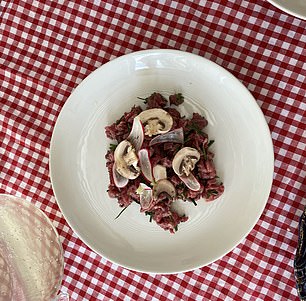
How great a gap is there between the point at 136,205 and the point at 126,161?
0.11 meters

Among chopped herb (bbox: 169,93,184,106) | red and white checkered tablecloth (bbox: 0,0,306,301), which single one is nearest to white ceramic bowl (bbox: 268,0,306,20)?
red and white checkered tablecloth (bbox: 0,0,306,301)

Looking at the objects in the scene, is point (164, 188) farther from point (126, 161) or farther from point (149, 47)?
point (149, 47)

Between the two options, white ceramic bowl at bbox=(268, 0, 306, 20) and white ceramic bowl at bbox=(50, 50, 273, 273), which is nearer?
white ceramic bowl at bbox=(268, 0, 306, 20)

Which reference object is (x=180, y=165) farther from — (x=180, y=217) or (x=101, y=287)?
(x=101, y=287)

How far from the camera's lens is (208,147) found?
109 centimetres

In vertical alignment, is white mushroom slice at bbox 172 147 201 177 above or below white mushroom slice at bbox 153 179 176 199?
above

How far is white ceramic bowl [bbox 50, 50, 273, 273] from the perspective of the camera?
1.06m

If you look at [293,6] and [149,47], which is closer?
[293,6]

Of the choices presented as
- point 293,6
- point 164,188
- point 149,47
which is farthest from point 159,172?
point 293,6

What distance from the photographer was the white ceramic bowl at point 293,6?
96cm

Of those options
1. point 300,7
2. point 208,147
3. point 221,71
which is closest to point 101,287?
Answer: point 208,147

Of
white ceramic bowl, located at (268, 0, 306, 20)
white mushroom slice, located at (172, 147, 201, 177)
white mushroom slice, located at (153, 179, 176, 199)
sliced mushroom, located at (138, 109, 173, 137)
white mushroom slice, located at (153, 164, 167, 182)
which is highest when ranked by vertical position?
white ceramic bowl, located at (268, 0, 306, 20)

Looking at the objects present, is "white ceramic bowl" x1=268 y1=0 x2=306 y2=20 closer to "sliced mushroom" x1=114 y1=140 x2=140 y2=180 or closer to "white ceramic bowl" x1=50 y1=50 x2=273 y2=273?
"white ceramic bowl" x1=50 y1=50 x2=273 y2=273

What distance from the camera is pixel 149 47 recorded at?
1.13m
